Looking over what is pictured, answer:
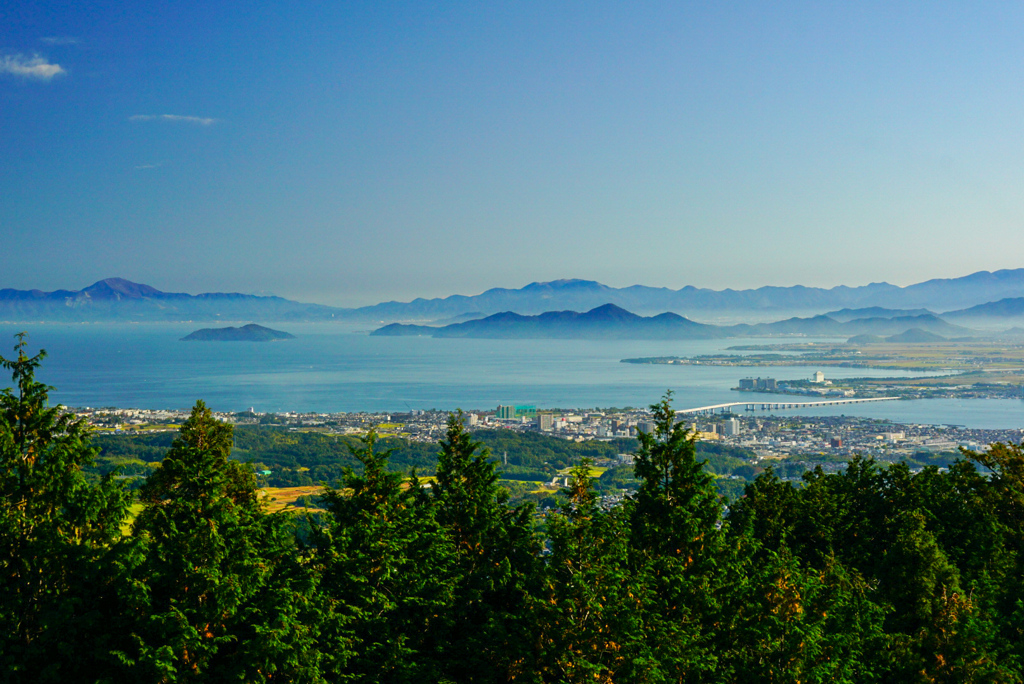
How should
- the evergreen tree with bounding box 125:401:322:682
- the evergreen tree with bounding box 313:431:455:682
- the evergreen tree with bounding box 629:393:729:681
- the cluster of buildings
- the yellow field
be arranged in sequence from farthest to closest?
the cluster of buildings, the yellow field, the evergreen tree with bounding box 313:431:455:682, the evergreen tree with bounding box 629:393:729:681, the evergreen tree with bounding box 125:401:322:682

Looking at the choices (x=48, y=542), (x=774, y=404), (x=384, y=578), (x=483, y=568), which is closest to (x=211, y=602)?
(x=48, y=542)

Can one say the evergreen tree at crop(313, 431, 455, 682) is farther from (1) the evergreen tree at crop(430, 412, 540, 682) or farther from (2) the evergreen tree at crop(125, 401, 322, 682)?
(2) the evergreen tree at crop(125, 401, 322, 682)

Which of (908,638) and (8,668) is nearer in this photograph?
(8,668)

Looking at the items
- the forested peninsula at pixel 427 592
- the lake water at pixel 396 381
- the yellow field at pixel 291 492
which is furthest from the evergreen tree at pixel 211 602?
the lake water at pixel 396 381

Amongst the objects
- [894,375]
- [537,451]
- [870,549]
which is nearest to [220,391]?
Result: [537,451]

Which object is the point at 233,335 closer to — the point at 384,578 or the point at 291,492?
the point at 291,492

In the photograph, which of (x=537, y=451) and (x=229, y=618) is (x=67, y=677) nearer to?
(x=229, y=618)

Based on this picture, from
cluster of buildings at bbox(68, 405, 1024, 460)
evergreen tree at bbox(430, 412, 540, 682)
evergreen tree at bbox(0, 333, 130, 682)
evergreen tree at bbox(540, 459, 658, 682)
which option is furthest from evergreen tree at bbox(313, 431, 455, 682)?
cluster of buildings at bbox(68, 405, 1024, 460)
